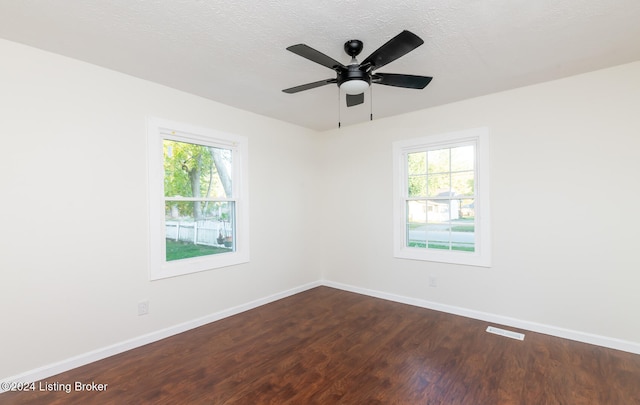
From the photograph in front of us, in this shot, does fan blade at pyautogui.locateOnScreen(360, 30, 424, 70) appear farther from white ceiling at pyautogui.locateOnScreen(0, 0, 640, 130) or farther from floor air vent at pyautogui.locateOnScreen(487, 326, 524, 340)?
floor air vent at pyautogui.locateOnScreen(487, 326, 524, 340)

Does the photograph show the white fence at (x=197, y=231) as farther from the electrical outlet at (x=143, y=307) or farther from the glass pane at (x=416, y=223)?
the glass pane at (x=416, y=223)

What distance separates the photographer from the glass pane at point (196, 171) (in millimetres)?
3139

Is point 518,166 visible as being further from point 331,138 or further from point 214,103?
point 214,103

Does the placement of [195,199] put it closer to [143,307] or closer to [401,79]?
[143,307]

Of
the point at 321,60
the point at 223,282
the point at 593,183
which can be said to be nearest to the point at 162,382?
the point at 223,282

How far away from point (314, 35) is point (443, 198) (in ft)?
8.32

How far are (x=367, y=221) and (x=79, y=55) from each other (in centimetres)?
363

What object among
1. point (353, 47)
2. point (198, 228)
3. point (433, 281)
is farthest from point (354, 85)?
point (433, 281)

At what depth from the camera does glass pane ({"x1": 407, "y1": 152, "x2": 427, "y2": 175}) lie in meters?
3.92

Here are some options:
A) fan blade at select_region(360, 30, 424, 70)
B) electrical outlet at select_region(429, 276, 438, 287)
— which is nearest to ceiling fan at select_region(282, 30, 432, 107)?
fan blade at select_region(360, 30, 424, 70)

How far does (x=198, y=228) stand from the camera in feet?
11.1

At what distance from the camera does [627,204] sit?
2.64 meters

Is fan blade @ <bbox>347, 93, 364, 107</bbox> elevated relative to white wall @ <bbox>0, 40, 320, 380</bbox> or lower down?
elevated

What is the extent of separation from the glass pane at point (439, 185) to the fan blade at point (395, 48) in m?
2.20
